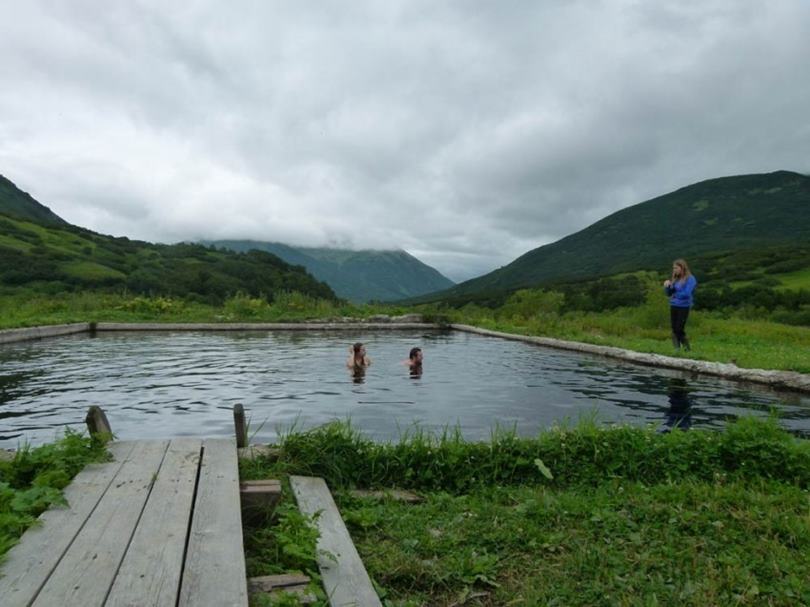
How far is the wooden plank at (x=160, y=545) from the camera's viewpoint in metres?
2.37

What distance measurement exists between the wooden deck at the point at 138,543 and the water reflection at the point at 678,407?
5135 millimetres

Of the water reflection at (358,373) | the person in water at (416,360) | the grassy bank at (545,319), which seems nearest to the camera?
the water reflection at (358,373)

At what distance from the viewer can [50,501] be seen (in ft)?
10.6

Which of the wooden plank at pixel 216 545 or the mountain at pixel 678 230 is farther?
the mountain at pixel 678 230

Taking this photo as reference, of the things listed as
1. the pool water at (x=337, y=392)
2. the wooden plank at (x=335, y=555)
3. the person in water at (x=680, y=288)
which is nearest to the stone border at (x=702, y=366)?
the pool water at (x=337, y=392)

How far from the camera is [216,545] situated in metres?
2.88

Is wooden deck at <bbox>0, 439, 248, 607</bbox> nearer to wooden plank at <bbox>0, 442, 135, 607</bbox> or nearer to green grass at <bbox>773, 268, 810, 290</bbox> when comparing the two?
wooden plank at <bbox>0, 442, 135, 607</bbox>

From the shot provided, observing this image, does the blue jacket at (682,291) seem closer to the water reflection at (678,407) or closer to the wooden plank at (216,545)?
the water reflection at (678,407)

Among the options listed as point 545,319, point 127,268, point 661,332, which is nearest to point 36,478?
point 661,332

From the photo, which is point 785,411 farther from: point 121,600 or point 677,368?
point 121,600

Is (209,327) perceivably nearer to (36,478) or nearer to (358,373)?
(358,373)

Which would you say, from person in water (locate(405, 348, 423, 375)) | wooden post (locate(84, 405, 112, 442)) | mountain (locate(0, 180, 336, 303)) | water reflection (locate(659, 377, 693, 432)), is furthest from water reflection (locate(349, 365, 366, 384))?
mountain (locate(0, 180, 336, 303))

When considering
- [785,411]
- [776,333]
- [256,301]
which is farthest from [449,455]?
[256,301]

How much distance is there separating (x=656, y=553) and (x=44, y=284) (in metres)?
65.8
